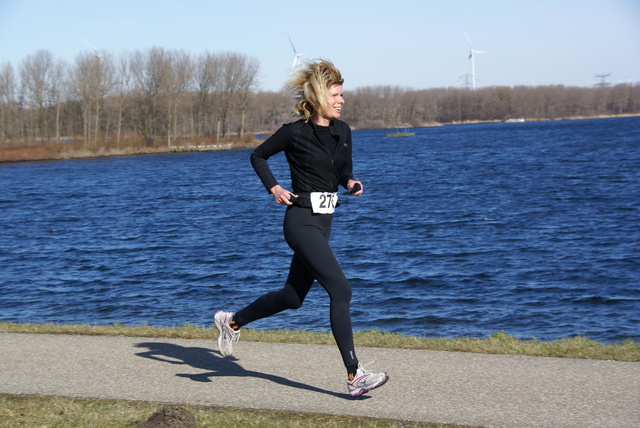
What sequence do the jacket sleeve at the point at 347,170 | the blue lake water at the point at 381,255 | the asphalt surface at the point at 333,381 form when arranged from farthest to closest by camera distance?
1. the blue lake water at the point at 381,255
2. the jacket sleeve at the point at 347,170
3. the asphalt surface at the point at 333,381

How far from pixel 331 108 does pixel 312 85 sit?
0.68ft

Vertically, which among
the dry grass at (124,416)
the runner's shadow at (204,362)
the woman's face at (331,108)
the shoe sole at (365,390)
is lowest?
the runner's shadow at (204,362)

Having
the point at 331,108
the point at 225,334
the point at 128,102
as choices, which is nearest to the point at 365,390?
the point at 225,334

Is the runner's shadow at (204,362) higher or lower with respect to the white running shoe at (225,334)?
lower

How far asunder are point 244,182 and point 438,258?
34013mm

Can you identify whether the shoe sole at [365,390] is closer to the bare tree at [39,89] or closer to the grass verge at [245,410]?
the grass verge at [245,410]

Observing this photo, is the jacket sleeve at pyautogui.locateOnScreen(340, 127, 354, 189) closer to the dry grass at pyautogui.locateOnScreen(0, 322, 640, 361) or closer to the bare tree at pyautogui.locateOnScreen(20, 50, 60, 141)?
the dry grass at pyautogui.locateOnScreen(0, 322, 640, 361)

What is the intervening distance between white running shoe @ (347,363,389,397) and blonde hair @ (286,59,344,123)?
1.83 m

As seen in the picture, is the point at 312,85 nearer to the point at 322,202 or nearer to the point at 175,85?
the point at 322,202

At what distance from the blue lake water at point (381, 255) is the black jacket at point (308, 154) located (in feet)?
22.3

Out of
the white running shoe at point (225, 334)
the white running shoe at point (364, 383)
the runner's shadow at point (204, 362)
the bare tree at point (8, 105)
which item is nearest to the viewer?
the white running shoe at point (364, 383)

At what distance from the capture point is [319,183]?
521cm

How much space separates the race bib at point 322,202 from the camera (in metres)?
5.16

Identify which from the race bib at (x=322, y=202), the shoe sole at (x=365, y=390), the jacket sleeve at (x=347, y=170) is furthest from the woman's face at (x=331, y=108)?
the shoe sole at (x=365, y=390)
